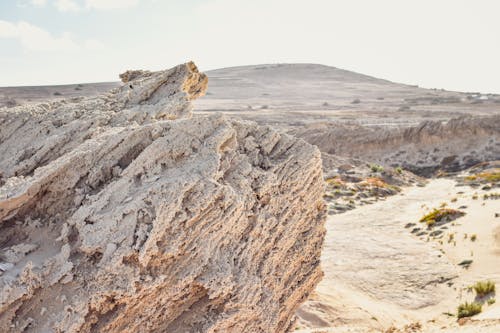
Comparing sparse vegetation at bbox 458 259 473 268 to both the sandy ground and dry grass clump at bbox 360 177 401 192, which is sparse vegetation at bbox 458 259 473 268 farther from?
dry grass clump at bbox 360 177 401 192

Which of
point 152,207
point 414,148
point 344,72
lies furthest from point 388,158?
point 344,72

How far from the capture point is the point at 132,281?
216 inches

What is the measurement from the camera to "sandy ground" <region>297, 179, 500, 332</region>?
11039 mm

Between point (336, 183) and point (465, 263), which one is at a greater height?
point (336, 183)

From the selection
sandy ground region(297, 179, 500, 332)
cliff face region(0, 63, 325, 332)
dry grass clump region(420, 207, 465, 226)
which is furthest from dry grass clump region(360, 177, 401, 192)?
cliff face region(0, 63, 325, 332)

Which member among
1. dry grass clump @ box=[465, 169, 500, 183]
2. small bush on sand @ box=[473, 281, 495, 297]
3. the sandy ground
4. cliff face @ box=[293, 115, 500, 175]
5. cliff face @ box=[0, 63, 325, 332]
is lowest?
the sandy ground

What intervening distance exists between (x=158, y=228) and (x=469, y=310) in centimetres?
920

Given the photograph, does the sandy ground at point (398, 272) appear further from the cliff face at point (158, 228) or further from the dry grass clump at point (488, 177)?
the dry grass clump at point (488, 177)

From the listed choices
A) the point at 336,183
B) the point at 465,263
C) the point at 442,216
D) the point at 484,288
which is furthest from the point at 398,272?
the point at 336,183

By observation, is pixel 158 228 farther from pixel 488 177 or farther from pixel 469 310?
pixel 488 177

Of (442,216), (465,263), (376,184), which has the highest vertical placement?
(442,216)

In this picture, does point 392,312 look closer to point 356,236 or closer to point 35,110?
point 356,236

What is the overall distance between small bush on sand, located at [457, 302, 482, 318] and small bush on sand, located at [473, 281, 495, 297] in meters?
0.84

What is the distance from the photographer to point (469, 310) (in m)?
11.3
